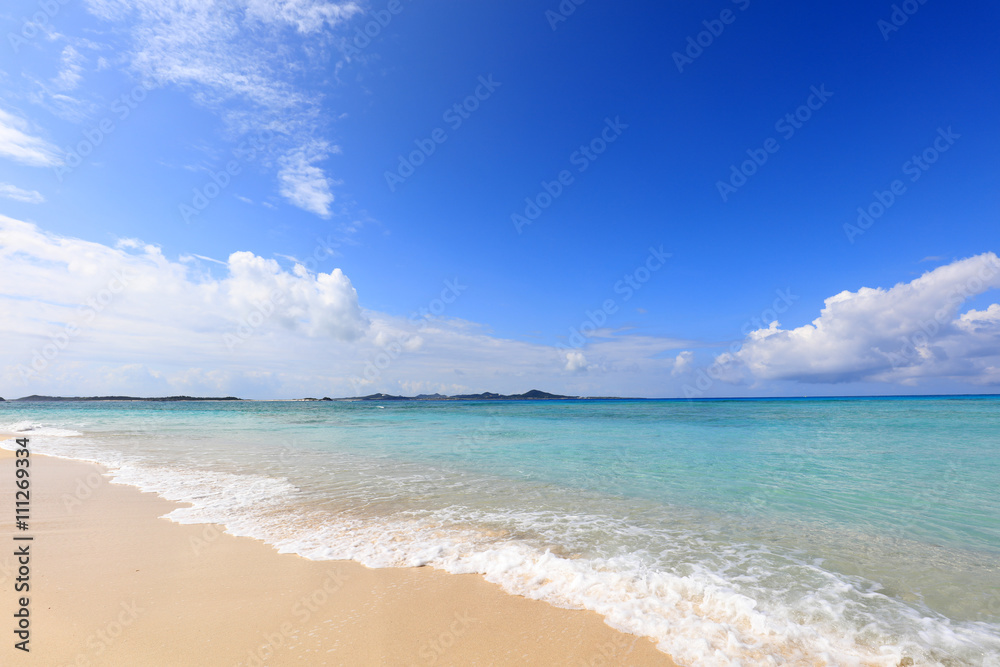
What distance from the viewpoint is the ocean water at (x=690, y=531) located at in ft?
14.0

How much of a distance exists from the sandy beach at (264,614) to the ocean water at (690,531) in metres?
0.43

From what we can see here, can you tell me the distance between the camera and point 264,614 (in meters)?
4.40

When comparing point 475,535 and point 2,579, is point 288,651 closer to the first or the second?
point 475,535

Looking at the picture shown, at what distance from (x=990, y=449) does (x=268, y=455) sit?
27.8 meters

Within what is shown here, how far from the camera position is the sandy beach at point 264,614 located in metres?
3.78

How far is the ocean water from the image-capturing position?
4.26 m

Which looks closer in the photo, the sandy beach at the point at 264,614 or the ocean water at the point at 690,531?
the sandy beach at the point at 264,614

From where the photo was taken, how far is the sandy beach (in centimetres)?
378

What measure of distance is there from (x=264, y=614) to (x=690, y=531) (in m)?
6.29

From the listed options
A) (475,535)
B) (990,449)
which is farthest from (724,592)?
(990,449)

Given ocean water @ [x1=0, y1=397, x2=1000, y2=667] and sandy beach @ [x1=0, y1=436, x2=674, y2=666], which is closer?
sandy beach @ [x1=0, y1=436, x2=674, y2=666]

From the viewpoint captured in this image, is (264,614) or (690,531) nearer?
(264,614)

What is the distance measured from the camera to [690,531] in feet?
23.3

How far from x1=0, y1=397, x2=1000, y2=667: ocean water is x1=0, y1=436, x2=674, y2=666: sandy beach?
0.43 m
